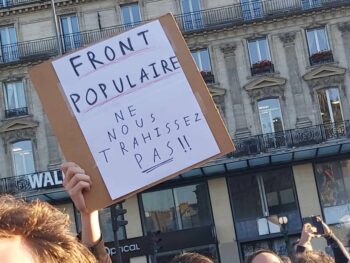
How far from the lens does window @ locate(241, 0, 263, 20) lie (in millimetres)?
28016

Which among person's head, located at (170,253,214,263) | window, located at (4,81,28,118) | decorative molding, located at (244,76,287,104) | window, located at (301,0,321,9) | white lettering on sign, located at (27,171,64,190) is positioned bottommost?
person's head, located at (170,253,214,263)

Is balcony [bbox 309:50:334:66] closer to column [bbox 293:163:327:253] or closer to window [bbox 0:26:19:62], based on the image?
column [bbox 293:163:327:253]

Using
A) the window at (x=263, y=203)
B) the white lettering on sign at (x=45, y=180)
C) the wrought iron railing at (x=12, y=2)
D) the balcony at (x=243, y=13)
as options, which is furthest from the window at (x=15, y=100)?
the window at (x=263, y=203)

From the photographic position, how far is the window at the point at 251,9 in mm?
28016

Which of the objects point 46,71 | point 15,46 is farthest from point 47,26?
point 46,71

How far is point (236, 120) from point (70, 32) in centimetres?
845

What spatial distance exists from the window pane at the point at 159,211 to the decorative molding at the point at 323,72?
745cm

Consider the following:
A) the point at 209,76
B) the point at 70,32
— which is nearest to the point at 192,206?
the point at 209,76

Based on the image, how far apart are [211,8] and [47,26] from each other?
7291 millimetres

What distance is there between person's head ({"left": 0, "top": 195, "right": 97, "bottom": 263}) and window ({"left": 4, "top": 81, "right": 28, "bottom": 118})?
27.0 metres

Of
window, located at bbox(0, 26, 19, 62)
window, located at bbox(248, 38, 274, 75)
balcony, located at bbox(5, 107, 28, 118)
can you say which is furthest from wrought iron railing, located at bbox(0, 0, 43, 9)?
window, located at bbox(248, 38, 274, 75)

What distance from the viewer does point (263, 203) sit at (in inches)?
1021

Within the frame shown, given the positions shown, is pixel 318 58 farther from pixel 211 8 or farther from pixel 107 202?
pixel 107 202

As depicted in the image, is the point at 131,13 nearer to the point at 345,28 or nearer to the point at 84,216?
the point at 345,28
